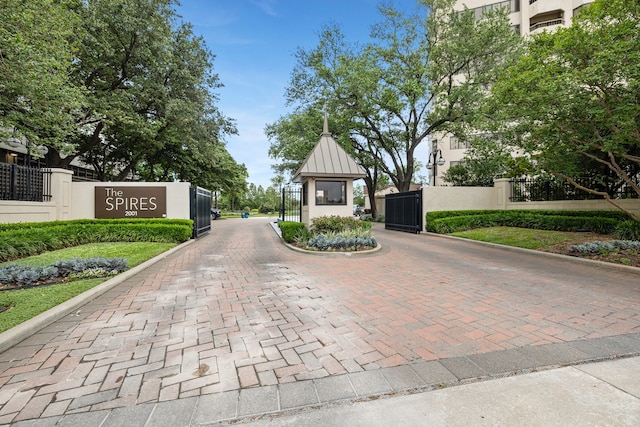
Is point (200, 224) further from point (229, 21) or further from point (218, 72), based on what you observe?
point (218, 72)

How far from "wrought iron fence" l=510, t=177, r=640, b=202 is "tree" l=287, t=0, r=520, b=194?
16.1 feet

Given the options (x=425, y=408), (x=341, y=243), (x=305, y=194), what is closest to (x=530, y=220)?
(x=341, y=243)

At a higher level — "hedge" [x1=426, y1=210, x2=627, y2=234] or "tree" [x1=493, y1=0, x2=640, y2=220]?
"tree" [x1=493, y1=0, x2=640, y2=220]

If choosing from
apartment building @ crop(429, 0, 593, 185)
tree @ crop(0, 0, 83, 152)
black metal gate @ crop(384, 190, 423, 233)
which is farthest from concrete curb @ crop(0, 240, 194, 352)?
apartment building @ crop(429, 0, 593, 185)

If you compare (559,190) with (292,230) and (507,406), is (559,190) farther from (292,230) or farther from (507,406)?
(507,406)

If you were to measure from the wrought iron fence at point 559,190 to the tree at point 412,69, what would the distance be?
4900mm

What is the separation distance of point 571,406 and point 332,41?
23483 millimetres

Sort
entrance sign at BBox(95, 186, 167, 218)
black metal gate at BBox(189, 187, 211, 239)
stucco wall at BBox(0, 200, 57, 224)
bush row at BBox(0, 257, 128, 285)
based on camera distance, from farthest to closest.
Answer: black metal gate at BBox(189, 187, 211, 239) → entrance sign at BBox(95, 186, 167, 218) → stucco wall at BBox(0, 200, 57, 224) → bush row at BBox(0, 257, 128, 285)

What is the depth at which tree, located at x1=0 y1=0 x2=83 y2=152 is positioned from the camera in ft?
23.6

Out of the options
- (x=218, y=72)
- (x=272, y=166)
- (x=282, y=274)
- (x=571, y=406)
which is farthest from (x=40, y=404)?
(x=272, y=166)

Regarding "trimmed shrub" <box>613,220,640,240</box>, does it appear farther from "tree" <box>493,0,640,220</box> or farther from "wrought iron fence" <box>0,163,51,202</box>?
"wrought iron fence" <box>0,163,51,202</box>

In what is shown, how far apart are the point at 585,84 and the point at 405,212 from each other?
32.0 feet

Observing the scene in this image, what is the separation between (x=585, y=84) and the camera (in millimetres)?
7680

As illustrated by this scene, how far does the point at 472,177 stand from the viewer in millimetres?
20156
